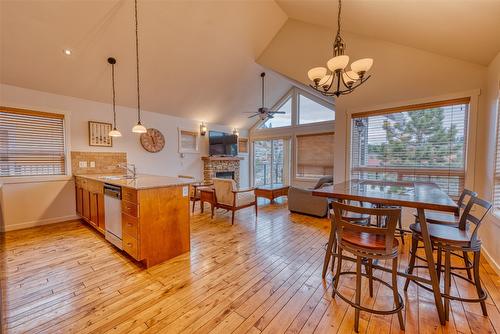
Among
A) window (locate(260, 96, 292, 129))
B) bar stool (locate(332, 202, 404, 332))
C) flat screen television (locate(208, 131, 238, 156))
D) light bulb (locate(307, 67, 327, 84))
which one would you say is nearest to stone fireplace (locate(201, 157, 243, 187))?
flat screen television (locate(208, 131, 238, 156))

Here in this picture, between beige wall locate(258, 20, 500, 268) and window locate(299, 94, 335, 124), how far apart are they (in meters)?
1.92

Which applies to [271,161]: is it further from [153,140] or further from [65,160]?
[65,160]

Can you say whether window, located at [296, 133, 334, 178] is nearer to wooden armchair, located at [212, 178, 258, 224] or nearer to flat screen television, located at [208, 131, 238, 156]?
flat screen television, located at [208, 131, 238, 156]

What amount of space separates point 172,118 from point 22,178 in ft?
10.6

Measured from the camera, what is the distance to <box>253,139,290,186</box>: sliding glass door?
23.8 feet

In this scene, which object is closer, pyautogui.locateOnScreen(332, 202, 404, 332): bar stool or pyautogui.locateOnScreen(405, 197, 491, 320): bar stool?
A: pyautogui.locateOnScreen(332, 202, 404, 332): bar stool

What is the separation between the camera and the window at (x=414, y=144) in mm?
3357

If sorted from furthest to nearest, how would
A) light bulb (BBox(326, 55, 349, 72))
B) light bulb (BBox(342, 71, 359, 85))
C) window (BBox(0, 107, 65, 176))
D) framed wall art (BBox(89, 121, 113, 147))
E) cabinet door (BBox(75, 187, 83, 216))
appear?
framed wall art (BBox(89, 121, 113, 147)) < cabinet door (BBox(75, 187, 83, 216)) < window (BBox(0, 107, 65, 176)) < light bulb (BBox(342, 71, 359, 85)) < light bulb (BBox(326, 55, 349, 72))

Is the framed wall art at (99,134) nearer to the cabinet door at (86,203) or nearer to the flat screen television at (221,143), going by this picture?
the cabinet door at (86,203)

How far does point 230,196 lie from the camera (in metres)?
4.15

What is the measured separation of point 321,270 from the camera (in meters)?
2.46

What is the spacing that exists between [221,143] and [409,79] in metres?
4.92

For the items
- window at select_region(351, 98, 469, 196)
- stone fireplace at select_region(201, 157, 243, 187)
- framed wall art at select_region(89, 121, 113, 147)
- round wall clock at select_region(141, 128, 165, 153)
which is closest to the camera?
window at select_region(351, 98, 469, 196)

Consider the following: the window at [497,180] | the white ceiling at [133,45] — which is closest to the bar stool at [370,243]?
the window at [497,180]
